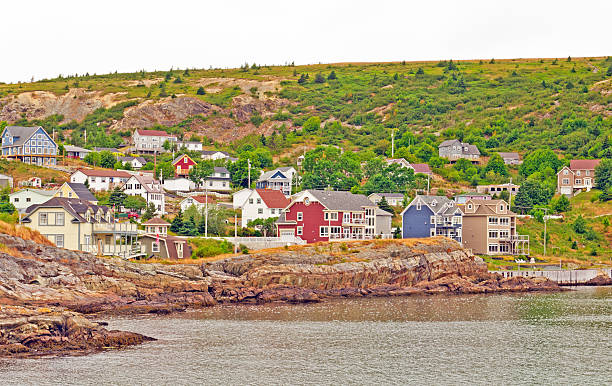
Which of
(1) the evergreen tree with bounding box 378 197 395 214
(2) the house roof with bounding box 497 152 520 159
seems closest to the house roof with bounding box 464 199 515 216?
(1) the evergreen tree with bounding box 378 197 395 214

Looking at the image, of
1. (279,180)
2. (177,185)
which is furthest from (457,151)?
(177,185)

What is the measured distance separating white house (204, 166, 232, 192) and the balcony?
52181 mm

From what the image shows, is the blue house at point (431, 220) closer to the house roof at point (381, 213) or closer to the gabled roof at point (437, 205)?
the gabled roof at point (437, 205)

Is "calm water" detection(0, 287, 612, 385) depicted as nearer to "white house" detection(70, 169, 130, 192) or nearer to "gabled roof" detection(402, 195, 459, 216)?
"gabled roof" detection(402, 195, 459, 216)

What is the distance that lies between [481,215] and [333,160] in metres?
42.6

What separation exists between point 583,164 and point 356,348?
100274 millimetres

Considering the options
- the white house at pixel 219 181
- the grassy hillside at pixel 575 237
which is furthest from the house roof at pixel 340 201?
the white house at pixel 219 181

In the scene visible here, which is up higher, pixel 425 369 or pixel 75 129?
pixel 75 129

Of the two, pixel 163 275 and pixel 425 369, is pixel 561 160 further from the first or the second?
pixel 425 369

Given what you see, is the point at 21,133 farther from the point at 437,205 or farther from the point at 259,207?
the point at 437,205

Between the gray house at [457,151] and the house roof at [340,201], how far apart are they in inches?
2547

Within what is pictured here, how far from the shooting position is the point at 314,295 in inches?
2899

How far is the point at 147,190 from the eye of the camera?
11000cm

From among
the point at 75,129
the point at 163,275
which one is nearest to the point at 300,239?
the point at 163,275
